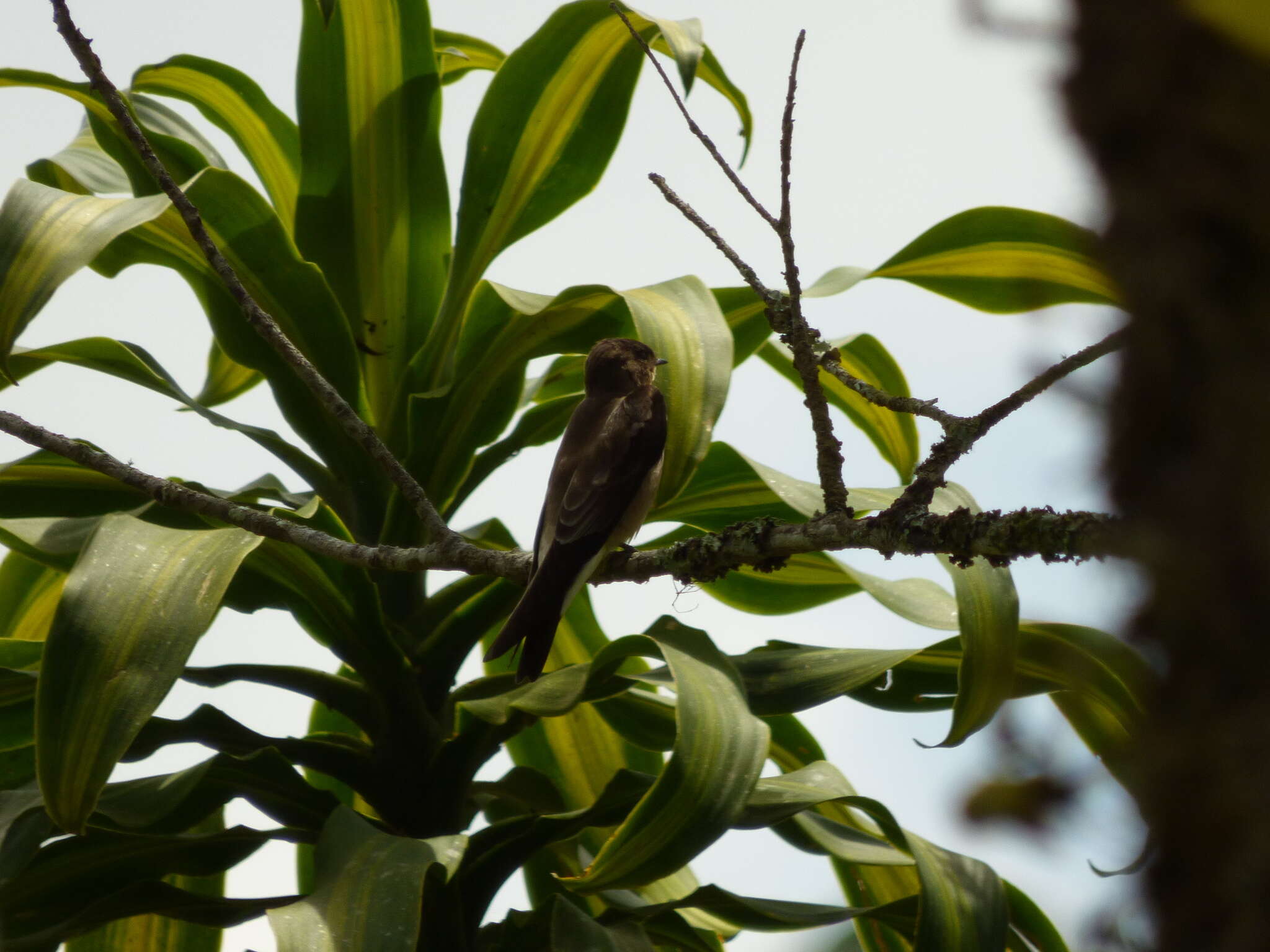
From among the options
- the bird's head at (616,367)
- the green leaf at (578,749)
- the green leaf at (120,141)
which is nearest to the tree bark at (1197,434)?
the green leaf at (578,749)

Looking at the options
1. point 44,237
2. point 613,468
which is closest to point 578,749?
point 613,468

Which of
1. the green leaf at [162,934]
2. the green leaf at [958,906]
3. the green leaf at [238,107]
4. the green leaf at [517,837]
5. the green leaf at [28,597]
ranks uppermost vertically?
the green leaf at [238,107]

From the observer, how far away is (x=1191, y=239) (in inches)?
20.4

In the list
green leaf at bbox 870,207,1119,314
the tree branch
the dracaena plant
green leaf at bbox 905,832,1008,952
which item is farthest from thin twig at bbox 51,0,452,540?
green leaf at bbox 870,207,1119,314

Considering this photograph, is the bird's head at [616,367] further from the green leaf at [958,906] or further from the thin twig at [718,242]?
the green leaf at [958,906]

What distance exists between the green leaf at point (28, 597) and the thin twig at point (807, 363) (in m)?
2.40

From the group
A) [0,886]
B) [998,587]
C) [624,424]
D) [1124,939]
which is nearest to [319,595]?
[0,886]

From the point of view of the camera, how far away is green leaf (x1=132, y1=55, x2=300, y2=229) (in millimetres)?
3320

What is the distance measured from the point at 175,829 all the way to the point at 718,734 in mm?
1294

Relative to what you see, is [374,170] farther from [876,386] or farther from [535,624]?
[876,386]

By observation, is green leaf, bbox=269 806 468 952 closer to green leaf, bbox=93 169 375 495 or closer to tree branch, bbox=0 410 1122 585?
tree branch, bbox=0 410 1122 585

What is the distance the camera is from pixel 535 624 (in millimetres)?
2623

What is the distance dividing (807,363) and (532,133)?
1587 millimetres

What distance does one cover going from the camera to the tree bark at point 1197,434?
1.60 feet
